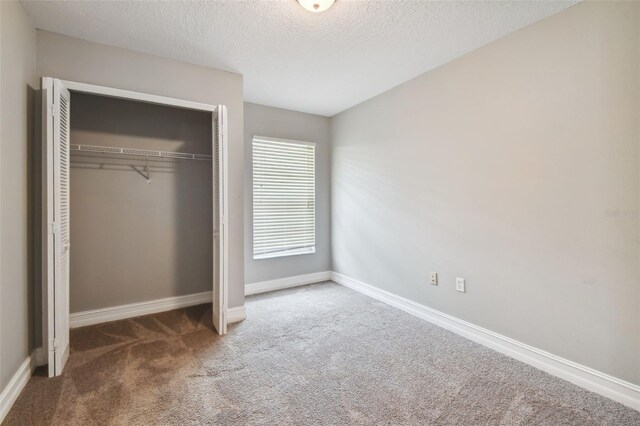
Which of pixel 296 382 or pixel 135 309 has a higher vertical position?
pixel 135 309

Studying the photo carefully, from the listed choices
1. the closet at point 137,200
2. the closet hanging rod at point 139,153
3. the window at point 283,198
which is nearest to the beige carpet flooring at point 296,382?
the closet at point 137,200

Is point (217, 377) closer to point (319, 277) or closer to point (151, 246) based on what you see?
point (151, 246)

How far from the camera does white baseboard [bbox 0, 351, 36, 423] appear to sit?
64.9 inches

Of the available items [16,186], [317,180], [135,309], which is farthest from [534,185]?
[135,309]

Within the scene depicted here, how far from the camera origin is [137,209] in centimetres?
309

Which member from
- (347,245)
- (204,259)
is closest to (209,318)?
(204,259)

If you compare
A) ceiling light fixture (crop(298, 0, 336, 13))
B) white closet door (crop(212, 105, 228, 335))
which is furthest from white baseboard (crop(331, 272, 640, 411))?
ceiling light fixture (crop(298, 0, 336, 13))

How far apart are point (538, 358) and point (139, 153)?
3.91 meters

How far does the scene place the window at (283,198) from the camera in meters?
3.88

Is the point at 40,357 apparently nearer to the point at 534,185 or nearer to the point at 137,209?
the point at 137,209

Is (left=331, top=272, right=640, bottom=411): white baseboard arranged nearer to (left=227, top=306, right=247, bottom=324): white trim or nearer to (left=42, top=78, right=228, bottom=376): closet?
(left=227, top=306, right=247, bottom=324): white trim

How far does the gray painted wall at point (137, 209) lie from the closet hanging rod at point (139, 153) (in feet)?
0.22

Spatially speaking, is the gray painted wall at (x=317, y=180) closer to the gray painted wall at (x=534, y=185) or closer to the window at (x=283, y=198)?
the window at (x=283, y=198)

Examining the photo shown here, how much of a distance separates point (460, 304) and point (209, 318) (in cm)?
245
